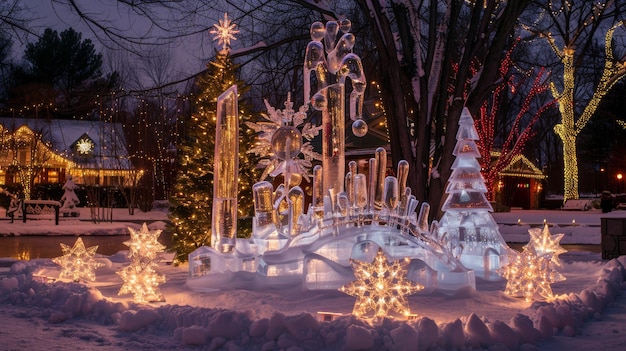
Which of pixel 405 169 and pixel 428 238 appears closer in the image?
pixel 428 238

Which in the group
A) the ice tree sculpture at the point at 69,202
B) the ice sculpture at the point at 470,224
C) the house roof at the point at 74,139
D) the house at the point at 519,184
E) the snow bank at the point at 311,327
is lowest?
the snow bank at the point at 311,327

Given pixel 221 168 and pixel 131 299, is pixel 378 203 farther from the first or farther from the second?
pixel 131 299

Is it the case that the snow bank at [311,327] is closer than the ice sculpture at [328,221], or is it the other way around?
the snow bank at [311,327]

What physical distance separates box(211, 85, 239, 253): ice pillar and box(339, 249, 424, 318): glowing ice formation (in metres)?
3.08

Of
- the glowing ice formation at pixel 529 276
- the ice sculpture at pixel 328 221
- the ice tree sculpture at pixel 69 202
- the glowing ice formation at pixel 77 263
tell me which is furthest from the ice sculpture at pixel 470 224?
the ice tree sculpture at pixel 69 202

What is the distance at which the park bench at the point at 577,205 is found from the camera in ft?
122

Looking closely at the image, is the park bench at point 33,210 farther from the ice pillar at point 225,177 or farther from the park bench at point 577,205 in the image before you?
the park bench at point 577,205

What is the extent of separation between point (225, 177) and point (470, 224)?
149 inches

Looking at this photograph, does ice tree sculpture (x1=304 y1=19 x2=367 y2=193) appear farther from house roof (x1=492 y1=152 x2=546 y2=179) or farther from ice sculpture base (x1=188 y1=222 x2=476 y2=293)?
house roof (x1=492 y1=152 x2=546 y2=179)

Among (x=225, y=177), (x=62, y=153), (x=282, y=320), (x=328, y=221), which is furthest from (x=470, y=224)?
(x=62, y=153)

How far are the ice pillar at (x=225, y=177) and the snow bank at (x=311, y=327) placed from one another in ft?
7.88

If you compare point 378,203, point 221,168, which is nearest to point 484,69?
point 378,203

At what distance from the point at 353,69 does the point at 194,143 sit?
12.6 feet

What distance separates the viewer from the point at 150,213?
36750 mm
